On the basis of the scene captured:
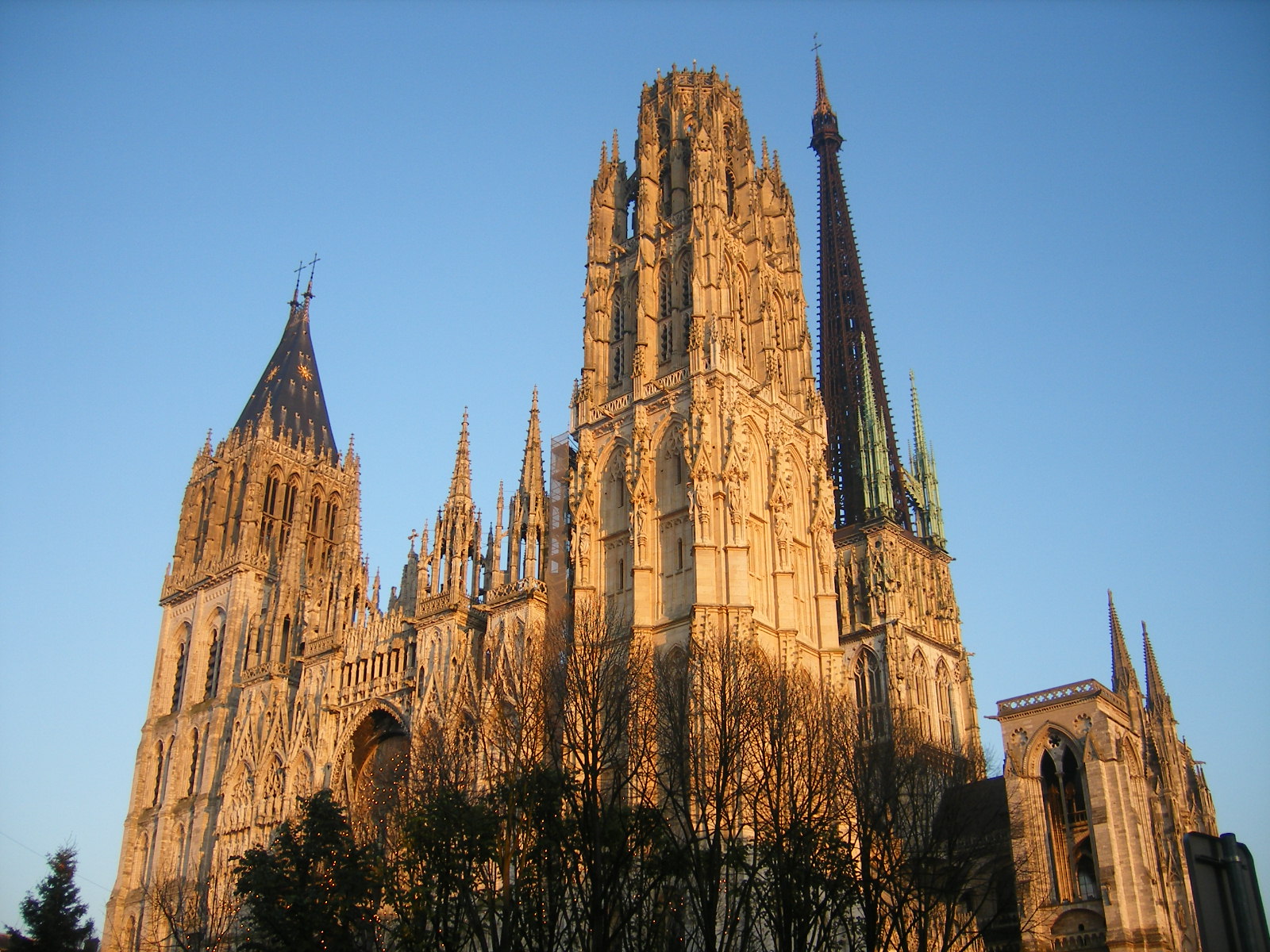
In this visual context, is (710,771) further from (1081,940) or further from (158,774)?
(158,774)

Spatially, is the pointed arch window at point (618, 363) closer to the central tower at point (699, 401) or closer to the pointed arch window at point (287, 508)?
the central tower at point (699, 401)

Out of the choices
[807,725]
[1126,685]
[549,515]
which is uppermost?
[549,515]

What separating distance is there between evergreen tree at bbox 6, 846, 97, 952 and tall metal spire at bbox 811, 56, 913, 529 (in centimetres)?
4173

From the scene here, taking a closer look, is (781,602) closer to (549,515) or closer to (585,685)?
(549,515)

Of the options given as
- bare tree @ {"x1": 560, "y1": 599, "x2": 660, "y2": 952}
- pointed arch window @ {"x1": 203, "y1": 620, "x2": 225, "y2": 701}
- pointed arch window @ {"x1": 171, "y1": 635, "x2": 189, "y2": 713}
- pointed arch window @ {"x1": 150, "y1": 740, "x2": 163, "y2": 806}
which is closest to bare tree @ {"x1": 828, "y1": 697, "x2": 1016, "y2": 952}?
bare tree @ {"x1": 560, "y1": 599, "x2": 660, "y2": 952}

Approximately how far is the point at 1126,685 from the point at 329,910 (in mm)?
37529

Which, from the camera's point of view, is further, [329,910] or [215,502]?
[215,502]

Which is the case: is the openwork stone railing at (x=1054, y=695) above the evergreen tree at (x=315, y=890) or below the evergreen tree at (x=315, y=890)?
above

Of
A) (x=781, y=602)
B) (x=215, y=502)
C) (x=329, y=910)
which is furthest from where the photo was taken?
(x=215, y=502)

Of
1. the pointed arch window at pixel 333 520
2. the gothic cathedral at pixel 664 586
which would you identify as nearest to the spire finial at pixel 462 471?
the gothic cathedral at pixel 664 586

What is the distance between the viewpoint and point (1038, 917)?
3972cm

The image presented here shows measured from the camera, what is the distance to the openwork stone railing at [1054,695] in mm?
41344

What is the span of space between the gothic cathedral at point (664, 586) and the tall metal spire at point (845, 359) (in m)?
0.48

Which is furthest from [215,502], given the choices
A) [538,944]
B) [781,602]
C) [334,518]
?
[538,944]
